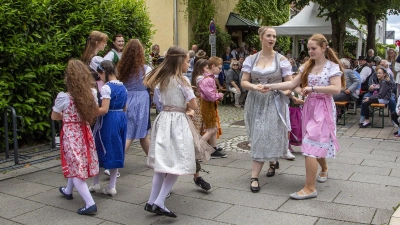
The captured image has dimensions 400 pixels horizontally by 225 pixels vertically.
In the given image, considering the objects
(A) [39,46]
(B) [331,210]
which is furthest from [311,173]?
(A) [39,46]

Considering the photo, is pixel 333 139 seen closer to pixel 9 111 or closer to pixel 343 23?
pixel 9 111

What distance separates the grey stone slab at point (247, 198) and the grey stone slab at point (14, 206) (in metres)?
1.84

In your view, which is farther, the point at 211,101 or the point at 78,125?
the point at 211,101

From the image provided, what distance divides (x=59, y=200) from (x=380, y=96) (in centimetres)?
772

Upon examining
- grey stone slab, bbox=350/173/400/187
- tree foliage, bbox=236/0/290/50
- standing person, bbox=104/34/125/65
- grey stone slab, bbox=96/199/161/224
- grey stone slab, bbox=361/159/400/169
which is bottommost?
grey stone slab, bbox=361/159/400/169

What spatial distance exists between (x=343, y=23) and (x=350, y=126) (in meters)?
6.41

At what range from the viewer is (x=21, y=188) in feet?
17.5

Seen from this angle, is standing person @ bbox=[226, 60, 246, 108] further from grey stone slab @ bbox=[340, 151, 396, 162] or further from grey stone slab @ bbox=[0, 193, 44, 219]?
grey stone slab @ bbox=[0, 193, 44, 219]

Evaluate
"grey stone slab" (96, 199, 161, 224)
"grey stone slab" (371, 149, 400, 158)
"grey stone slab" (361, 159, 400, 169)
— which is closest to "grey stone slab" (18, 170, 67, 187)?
"grey stone slab" (96, 199, 161, 224)

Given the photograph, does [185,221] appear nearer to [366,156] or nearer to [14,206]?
[14,206]

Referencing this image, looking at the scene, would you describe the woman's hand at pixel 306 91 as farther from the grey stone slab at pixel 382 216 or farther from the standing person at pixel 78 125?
the standing person at pixel 78 125

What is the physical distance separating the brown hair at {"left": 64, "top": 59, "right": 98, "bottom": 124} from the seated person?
23.7ft

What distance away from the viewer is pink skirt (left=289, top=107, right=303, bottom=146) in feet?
23.3

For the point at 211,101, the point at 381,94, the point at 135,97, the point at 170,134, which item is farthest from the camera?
the point at 381,94
